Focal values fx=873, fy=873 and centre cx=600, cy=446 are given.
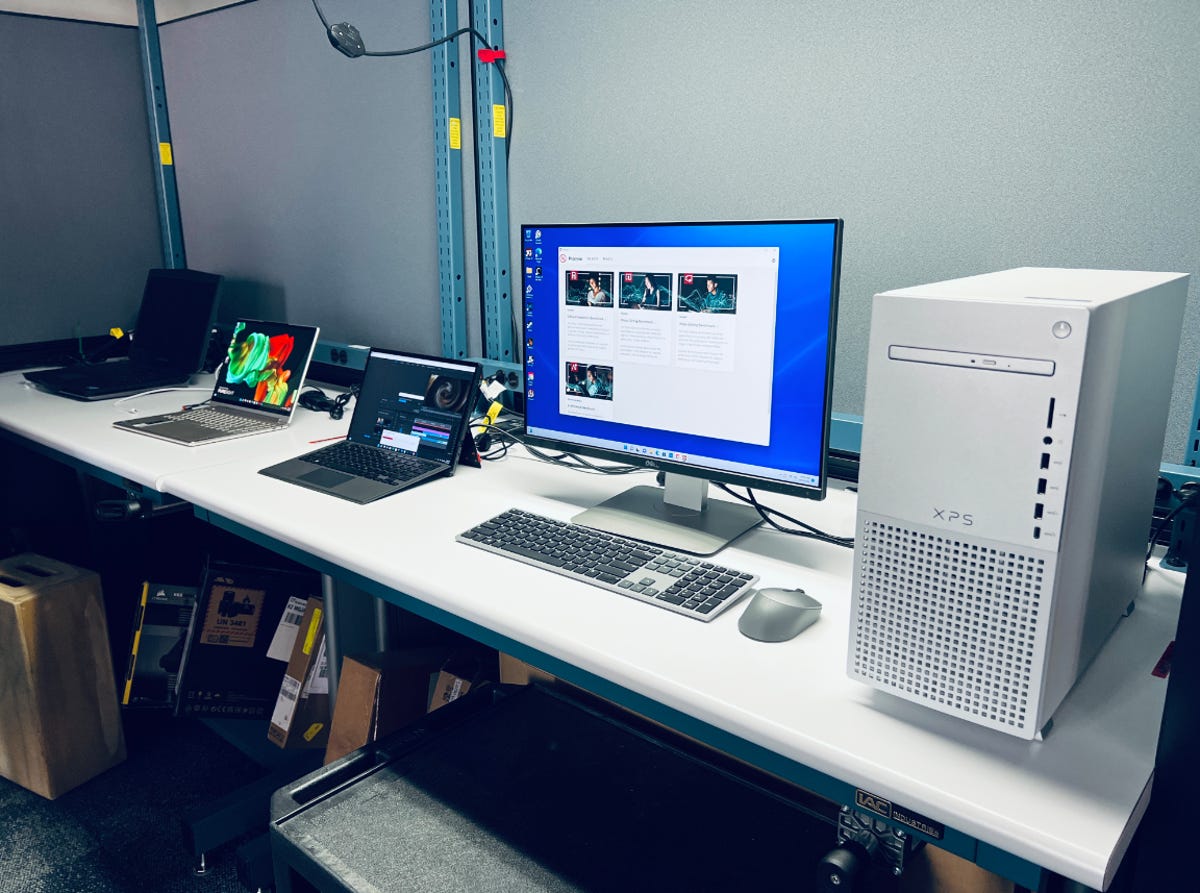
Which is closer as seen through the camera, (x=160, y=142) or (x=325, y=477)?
(x=325, y=477)

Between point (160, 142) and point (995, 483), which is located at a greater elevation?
point (160, 142)

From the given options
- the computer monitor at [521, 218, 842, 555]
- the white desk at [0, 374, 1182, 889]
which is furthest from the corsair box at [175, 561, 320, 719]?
the computer monitor at [521, 218, 842, 555]

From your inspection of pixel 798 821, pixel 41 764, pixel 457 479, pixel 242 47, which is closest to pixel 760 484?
pixel 798 821

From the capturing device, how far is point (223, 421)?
187cm

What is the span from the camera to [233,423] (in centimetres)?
186

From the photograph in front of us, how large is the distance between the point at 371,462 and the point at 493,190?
0.70 meters

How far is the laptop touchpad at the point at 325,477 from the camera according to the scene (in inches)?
57.4

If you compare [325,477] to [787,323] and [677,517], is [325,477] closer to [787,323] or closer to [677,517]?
[677,517]

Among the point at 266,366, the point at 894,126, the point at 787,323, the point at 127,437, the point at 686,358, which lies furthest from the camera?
the point at 266,366

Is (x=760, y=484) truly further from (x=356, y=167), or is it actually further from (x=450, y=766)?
(x=356, y=167)

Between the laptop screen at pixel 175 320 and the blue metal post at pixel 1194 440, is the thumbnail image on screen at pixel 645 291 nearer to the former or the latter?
the blue metal post at pixel 1194 440

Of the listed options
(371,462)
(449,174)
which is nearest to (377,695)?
(371,462)

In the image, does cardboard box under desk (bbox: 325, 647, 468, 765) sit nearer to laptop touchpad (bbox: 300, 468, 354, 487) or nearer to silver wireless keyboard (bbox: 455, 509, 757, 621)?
laptop touchpad (bbox: 300, 468, 354, 487)

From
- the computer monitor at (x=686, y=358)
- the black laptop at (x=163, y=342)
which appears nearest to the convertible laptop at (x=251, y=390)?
the black laptop at (x=163, y=342)
